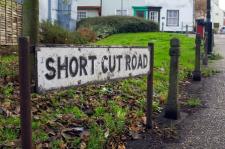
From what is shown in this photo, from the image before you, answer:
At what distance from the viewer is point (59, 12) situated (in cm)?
2392

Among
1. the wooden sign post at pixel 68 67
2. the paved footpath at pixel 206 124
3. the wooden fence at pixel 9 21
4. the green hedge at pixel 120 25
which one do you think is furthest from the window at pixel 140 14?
the wooden sign post at pixel 68 67

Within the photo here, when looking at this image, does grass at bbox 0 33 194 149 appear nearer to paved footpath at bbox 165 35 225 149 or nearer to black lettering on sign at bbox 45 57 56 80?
paved footpath at bbox 165 35 225 149

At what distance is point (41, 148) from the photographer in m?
4.93

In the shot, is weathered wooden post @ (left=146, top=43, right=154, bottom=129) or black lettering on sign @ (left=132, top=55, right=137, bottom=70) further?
weathered wooden post @ (left=146, top=43, right=154, bottom=129)

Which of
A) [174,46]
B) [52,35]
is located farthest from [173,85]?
[52,35]

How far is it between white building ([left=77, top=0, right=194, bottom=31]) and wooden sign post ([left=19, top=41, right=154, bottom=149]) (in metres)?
43.3

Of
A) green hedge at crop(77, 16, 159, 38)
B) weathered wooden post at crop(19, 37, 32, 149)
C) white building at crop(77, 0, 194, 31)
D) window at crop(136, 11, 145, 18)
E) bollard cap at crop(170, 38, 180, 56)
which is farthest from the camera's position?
window at crop(136, 11, 145, 18)

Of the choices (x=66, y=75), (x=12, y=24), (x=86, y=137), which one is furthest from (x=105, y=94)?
(x=12, y=24)

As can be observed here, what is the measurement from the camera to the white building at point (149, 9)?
48312 mm

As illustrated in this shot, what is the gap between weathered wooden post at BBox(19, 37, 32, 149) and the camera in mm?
3549

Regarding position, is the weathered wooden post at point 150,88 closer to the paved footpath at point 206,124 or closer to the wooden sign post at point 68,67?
the paved footpath at point 206,124

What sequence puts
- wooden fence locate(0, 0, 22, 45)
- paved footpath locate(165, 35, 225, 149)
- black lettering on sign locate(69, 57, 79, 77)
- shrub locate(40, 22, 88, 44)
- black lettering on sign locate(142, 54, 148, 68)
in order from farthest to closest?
1. shrub locate(40, 22, 88, 44)
2. wooden fence locate(0, 0, 22, 45)
3. black lettering on sign locate(142, 54, 148, 68)
4. paved footpath locate(165, 35, 225, 149)
5. black lettering on sign locate(69, 57, 79, 77)

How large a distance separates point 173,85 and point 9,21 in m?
6.88

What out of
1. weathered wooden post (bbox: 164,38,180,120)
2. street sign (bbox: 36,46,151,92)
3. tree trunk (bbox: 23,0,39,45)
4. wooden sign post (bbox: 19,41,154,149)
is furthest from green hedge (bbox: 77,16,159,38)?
wooden sign post (bbox: 19,41,154,149)
